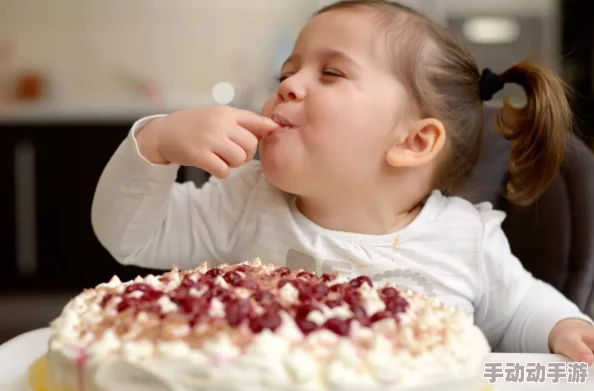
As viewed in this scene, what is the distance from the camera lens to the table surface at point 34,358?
74 centimetres

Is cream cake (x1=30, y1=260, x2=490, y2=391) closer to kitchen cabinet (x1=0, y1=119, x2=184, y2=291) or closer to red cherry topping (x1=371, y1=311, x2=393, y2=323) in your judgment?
red cherry topping (x1=371, y1=311, x2=393, y2=323)

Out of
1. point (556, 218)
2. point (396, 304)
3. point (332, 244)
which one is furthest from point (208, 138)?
point (556, 218)

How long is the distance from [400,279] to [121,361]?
1.92 feet

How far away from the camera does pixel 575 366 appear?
0.84m

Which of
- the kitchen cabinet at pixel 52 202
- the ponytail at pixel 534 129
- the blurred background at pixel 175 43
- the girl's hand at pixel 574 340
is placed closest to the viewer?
the girl's hand at pixel 574 340

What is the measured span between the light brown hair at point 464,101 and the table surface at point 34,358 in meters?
0.39

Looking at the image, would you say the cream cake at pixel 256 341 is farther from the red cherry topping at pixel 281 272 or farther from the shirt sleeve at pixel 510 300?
the shirt sleeve at pixel 510 300

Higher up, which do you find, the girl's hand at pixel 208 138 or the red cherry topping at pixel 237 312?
the girl's hand at pixel 208 138

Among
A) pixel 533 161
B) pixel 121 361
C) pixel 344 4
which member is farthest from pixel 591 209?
pixel 121 361

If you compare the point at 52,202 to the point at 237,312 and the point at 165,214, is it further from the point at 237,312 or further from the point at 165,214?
the point at 237,312

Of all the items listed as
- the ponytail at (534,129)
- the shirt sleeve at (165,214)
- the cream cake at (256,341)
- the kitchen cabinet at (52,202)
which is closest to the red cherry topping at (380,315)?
the cream cake at (256,341)

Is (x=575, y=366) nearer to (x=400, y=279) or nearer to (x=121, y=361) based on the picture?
(x=400, y=279)

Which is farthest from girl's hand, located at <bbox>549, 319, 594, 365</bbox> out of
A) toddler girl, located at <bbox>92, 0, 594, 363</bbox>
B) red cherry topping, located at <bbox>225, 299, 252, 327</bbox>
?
red cherry topping, located at <bbox>225, 299, 252, 327</bbox>

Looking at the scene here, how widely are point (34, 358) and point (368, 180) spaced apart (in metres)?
0.52
